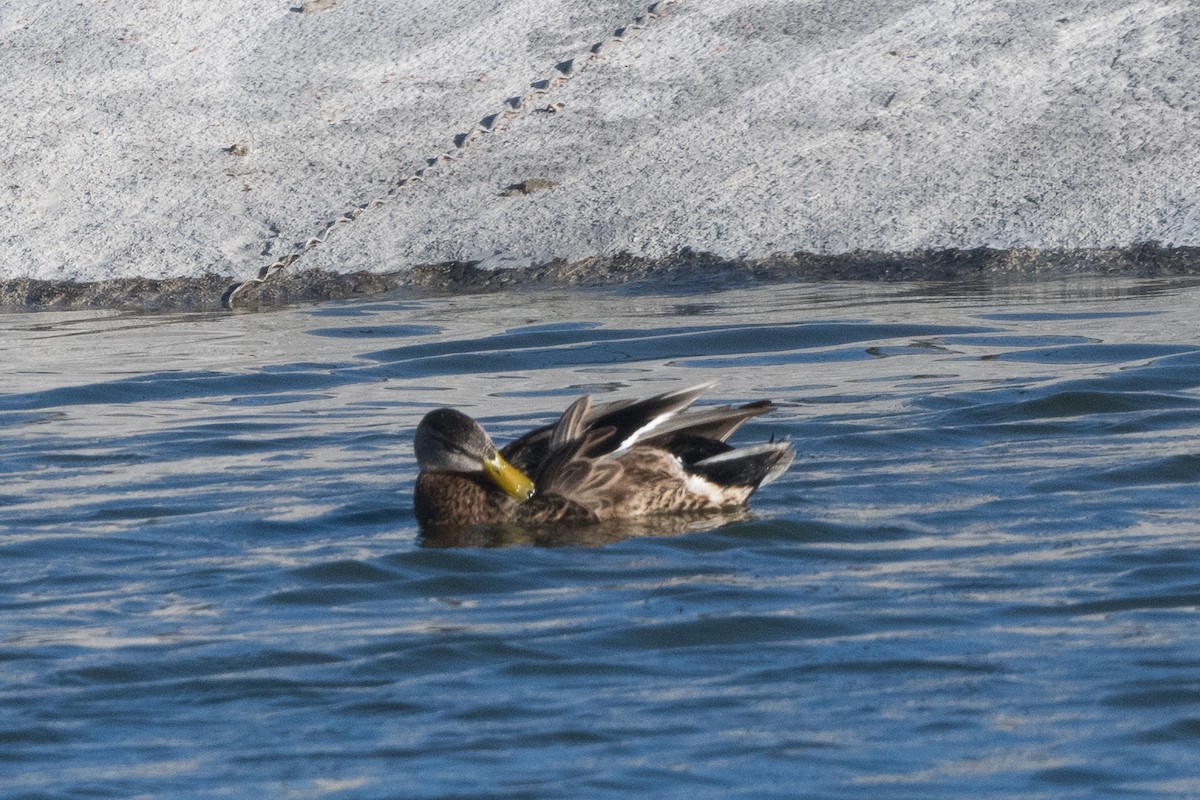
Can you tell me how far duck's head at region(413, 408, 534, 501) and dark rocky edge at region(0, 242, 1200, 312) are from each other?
6.24 metres

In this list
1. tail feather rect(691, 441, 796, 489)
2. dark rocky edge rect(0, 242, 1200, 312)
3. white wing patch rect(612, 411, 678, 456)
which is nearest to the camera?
tail feather rect(691, 441, 796, 489)

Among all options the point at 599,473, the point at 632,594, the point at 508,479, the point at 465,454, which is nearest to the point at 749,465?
the point at 599,473

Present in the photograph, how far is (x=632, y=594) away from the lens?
586cm

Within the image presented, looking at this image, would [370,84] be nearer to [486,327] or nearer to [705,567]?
[486,327]

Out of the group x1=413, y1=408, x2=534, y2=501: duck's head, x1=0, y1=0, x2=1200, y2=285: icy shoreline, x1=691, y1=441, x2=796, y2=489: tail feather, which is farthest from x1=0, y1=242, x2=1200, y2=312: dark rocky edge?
x1=413, y1=408, x2=534, y2=501: duck's head

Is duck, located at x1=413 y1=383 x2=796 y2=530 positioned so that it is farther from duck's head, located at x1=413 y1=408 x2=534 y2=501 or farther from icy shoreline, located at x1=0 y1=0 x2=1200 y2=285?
icy shoreline, located at x1=0 y1=0 x2=1200 y2=285

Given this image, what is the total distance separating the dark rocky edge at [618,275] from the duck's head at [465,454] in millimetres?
6239

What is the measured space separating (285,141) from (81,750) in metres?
11.2

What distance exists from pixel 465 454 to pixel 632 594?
1.45 meters

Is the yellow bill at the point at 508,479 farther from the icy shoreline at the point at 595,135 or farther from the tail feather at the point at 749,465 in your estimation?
the icy shoreline at the point at 595,135

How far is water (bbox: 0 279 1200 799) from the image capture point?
171 inches

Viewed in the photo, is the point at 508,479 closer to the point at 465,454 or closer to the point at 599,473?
the point at 465,454

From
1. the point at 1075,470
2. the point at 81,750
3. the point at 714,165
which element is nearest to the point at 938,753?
the point at 81,750

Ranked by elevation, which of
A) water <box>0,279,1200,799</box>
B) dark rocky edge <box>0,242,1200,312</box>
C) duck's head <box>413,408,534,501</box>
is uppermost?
dark rocky edge <box>0,242,1200,312</box>
